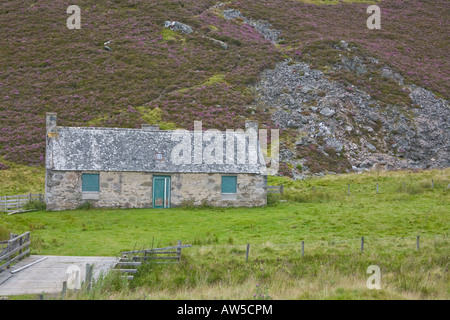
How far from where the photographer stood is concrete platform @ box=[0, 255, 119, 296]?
15.9 metres

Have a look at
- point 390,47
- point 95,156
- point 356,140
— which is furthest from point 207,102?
point 390,47

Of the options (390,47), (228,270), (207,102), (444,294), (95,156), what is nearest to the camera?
(444,294)

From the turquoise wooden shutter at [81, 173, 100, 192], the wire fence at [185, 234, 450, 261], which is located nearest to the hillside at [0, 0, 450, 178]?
the turquoise wooden shutter at [81, 173, 100, 192]

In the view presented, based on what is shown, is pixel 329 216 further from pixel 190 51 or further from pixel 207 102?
pixel 190 51

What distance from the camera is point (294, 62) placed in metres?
66.7

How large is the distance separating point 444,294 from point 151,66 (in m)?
55.3

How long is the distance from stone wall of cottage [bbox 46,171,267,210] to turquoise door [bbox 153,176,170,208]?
267 millimetres

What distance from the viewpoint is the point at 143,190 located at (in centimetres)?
3300

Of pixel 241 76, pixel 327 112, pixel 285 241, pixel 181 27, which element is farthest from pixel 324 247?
pixel 181 27

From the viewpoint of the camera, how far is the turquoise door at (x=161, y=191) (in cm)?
3303

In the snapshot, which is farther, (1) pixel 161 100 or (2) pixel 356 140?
(1) pixel 161 100
